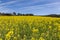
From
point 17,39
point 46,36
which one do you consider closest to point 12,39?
point 17,39

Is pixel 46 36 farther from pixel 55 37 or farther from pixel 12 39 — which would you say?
pixel 12 39

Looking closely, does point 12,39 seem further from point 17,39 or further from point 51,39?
point 51,39

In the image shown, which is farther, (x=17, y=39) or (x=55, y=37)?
(x=55, y=37)

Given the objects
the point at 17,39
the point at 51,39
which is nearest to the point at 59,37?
the point at 51,39

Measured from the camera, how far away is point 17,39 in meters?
5.65

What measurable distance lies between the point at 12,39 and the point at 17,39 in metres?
0.15

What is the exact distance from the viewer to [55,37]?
6102 mm

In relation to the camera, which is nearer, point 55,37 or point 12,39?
point 12,39

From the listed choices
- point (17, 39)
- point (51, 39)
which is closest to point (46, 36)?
point (51, 39)

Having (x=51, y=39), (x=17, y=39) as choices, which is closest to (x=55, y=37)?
(x=51, y=39)

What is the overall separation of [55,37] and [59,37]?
0.31 metres

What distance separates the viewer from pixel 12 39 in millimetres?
5719

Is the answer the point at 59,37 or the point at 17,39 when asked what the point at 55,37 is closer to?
the point at 59,37

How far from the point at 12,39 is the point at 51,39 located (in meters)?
1.04
